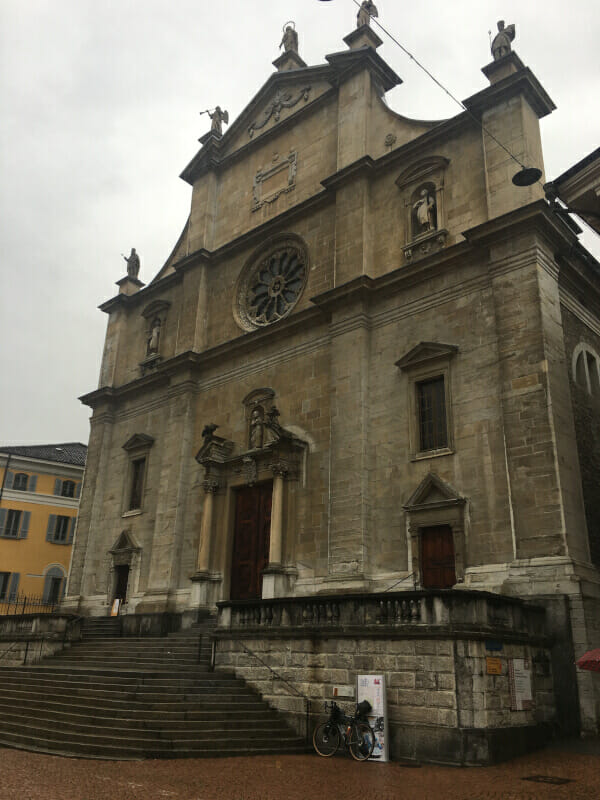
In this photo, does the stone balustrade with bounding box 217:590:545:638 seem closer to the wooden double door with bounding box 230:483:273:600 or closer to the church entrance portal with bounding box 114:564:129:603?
the wooden double door with bounding box 230:483:273:600

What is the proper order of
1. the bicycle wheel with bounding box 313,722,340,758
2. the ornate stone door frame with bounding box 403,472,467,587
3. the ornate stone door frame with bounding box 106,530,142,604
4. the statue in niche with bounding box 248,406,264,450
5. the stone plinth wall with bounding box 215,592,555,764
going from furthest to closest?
1. the ornate stone door frame with bounding box 106,530,142,604
2. the statue in niche with bounding box 248,406,264,450
3. the ornate stone door frame with bounding box 403,472,467,587
4. the bicycle wheel with bounding box 313,722,340,758
5. the stone plinth wall with bounding box 215,592,555,764

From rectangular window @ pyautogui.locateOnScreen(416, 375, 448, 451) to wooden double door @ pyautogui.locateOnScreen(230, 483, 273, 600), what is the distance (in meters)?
5.64

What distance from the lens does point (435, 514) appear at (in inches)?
682

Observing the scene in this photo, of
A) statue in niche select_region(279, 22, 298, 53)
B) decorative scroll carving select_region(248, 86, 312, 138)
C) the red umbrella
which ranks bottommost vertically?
the red umbrella

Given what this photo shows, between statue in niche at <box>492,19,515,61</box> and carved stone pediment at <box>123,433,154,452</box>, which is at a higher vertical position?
statue in niche at <box>492,19,515,61</box>

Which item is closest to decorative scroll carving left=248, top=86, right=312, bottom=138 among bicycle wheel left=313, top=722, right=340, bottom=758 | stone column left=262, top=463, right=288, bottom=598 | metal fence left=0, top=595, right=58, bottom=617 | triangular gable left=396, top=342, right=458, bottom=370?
triangular gable left=396, top=342, right=458, bottom=370

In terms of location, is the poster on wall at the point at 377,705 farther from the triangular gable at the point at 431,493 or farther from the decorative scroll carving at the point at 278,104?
the decorative scroll carving at the point at 278,104

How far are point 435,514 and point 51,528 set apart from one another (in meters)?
27.1

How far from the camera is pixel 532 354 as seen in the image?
16.5 m

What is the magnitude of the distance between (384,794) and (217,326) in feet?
64.6

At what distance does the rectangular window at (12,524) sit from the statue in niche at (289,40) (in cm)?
2646

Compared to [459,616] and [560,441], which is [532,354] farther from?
[459,616]

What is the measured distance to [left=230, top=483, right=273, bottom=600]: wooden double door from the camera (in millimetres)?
21406

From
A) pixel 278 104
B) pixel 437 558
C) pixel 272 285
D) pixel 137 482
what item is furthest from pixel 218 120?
pixel 437 558
